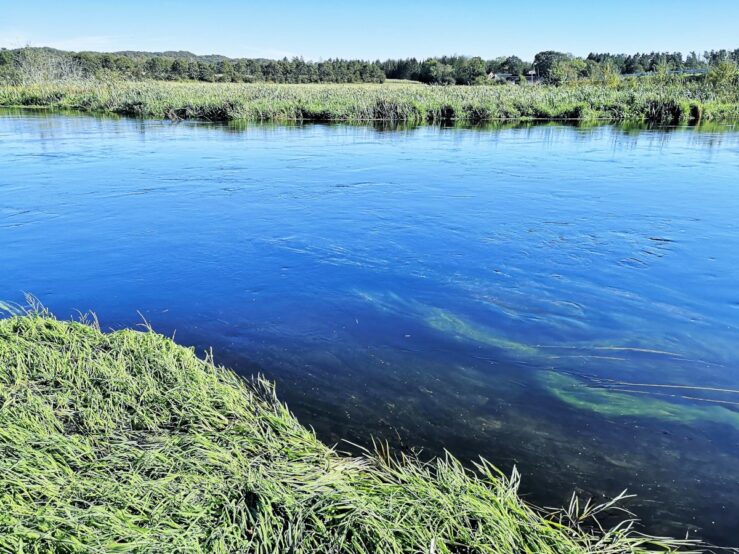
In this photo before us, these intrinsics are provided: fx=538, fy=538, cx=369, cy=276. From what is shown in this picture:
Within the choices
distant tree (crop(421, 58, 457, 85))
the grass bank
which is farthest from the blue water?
distant tree (crop(421, 58, 457, 85))

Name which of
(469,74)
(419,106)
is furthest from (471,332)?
(469,74)

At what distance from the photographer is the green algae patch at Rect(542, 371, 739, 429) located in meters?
3.44

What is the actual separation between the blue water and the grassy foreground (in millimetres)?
450

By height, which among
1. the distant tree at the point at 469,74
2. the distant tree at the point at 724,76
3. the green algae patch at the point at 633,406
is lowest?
the green algae patch at the point at 633,406

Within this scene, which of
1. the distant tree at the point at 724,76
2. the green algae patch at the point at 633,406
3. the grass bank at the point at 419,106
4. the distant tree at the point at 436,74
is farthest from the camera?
the distant tree at the point at 436,74

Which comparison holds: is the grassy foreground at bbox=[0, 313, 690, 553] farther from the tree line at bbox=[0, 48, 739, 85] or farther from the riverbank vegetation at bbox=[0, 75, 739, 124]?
the tree line at bbox=[0, 48, 739, 85]

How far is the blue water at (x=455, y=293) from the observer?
3.27 metres

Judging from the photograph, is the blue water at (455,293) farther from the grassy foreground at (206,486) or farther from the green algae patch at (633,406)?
the grassy foreground at (206,486)

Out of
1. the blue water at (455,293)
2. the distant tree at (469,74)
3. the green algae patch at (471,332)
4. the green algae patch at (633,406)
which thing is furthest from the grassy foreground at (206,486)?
the distant tree at (469,74)

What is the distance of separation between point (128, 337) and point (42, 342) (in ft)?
1.78

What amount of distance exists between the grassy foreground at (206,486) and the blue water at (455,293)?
1.48 feet

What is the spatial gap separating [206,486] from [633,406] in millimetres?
2731

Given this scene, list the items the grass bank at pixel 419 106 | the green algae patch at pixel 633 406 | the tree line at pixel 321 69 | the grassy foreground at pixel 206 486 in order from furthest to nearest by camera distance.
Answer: the tree line at pixel 321 69 → the grass bank at pixel 419 106 → the green algae patch at pixel 633 406 → the grassy foreground at pixel 206 486

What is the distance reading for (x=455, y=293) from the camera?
5.34 meters
